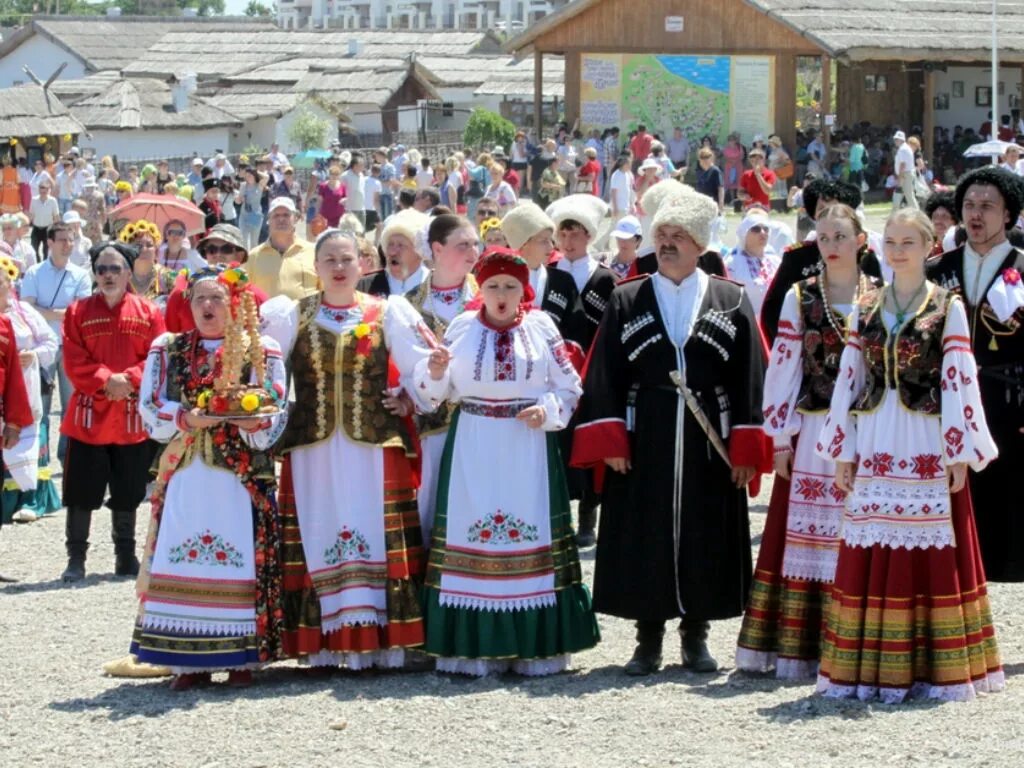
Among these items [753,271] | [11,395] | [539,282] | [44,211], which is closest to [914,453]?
[539,282]

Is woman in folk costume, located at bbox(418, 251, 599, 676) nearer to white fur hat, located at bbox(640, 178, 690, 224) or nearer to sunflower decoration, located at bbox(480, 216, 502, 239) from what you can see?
white fur hat, located at bbox(640, 178, 690, 224)

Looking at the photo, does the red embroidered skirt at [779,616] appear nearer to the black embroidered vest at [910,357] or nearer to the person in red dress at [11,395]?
the black embroidered vest at [910,357]

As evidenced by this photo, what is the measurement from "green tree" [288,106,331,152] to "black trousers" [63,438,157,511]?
40191 mm

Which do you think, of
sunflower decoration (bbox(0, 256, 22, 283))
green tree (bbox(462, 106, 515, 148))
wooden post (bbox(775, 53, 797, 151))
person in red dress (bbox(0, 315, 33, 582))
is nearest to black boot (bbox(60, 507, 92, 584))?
person in red dress (bbox(0, 315, 33, 582))

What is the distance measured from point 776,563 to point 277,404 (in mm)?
2047

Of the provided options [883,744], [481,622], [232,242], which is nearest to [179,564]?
[481,622]

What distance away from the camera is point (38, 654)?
7.99m

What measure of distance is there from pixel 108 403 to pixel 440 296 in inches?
84.4

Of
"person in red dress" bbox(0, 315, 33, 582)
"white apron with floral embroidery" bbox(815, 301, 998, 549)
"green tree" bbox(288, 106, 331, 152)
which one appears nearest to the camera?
"white apron with floral embroidery" bbox(815, 301, 998, 549)

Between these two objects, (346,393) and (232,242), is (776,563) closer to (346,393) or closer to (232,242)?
(346,393)

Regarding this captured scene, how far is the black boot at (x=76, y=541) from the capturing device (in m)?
9.66

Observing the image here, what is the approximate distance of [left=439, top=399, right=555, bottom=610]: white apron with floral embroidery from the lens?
7.17 meters

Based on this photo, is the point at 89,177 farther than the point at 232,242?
Yes

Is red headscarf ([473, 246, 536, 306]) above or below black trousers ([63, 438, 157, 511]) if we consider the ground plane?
above
